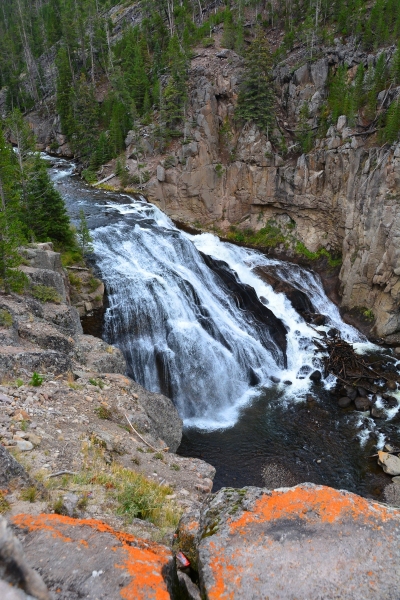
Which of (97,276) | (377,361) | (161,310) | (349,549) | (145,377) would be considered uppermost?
(349,549)

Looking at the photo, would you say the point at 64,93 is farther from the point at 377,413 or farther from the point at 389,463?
the point at 389,463

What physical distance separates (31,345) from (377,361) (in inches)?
825

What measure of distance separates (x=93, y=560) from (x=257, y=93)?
131ft

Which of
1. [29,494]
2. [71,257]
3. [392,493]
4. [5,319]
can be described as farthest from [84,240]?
[392,493]

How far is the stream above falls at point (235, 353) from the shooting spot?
17.9 m

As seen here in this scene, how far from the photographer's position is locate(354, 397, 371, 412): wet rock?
21266mm

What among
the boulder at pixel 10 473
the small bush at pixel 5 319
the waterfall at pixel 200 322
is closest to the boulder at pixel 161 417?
the small bush at pixel 5 319

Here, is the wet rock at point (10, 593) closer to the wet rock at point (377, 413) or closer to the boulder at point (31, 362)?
the boulder at point (31, 362)

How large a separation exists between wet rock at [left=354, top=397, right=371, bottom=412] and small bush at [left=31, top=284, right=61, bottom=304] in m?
16.9

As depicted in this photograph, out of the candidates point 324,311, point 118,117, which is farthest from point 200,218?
point 118,117

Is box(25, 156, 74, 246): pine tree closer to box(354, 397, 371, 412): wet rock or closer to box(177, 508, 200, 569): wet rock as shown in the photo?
box(354, 397, 371, 412): wet rock

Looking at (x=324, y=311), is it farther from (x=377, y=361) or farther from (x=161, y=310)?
(x=161, y=310)

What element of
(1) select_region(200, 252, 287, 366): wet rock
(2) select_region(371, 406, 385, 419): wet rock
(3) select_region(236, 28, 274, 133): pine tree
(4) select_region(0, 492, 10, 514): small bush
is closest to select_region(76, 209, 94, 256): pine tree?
(1) select_region(200, 252, 287, 366): wet rock

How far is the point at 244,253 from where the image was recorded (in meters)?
32.7
